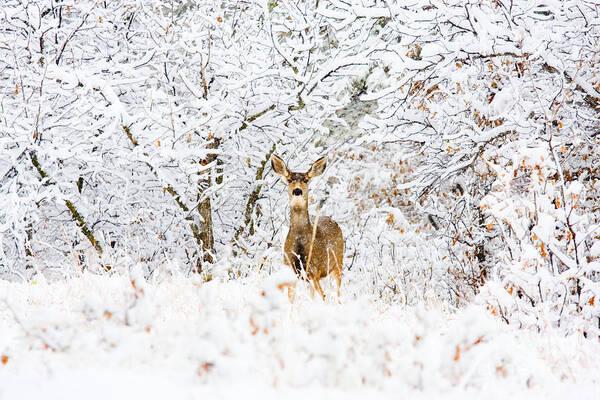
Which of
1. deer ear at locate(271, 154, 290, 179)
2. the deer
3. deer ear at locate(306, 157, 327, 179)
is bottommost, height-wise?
the deer

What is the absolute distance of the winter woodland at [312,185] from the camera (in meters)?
2.37

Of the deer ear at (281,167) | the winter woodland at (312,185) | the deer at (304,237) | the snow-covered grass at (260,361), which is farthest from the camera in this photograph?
the deer ear at (281,167)

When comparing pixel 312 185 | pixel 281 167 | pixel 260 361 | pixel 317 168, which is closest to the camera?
pixel 260 361

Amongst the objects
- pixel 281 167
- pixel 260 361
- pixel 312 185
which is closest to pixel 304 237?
pixel 281 167

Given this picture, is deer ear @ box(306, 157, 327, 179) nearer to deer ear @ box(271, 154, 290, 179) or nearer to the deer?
the deer

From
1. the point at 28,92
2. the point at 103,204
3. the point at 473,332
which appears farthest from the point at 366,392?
the point at 103,204

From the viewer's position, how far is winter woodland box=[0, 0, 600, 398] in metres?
2.37

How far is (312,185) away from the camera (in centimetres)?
1224

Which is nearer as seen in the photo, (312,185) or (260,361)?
(260,361)

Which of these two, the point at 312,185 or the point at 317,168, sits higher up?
the point at 317,168

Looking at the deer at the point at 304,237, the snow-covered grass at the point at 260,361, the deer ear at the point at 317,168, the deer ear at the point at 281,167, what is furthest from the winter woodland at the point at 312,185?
the deer ear at the point at 281,167

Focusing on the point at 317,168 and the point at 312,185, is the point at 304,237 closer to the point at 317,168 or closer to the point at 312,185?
the point at 317,168

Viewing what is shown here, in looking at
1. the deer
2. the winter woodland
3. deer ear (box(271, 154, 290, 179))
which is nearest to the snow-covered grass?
the winter woodland

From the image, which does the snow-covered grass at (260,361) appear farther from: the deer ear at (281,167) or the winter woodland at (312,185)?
the deer ear at (281,167)
